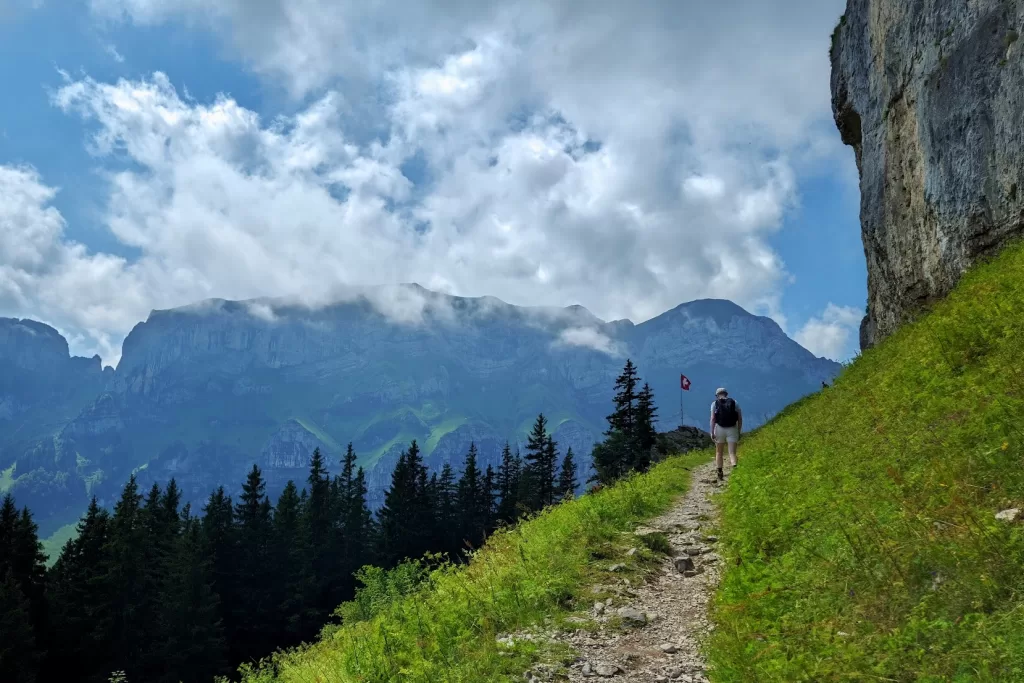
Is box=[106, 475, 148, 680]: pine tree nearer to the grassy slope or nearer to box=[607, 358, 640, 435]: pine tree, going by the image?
box=[607, 358, 640, 435]: pine tree

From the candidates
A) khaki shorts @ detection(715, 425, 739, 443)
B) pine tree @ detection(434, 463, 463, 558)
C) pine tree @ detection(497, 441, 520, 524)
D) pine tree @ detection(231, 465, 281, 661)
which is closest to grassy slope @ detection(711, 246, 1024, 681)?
khaki shorts @ detection(715, 425, 739, 443)

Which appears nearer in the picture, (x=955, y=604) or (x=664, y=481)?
(x=955, y=604)

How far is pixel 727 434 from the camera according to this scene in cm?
1855

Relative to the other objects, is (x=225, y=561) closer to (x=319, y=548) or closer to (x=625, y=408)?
(x=319, y=548)

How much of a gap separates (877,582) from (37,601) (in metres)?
60.7

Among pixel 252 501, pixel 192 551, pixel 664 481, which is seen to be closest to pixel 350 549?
pixel 252 501

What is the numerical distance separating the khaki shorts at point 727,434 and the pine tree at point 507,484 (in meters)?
70.8

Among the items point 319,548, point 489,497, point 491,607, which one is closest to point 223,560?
point 319,548

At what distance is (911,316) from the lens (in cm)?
2720

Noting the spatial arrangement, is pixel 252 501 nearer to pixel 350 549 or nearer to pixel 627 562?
pixel 350 549

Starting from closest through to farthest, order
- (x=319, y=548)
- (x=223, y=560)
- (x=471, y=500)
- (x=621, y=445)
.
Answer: (x=621, y=445), (x=223, y=560), (x=319, y=548), (x=471, y=500)

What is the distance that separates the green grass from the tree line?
2667 cm

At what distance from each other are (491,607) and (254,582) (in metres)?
71.0

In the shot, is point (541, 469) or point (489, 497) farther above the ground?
point (541, 469)
